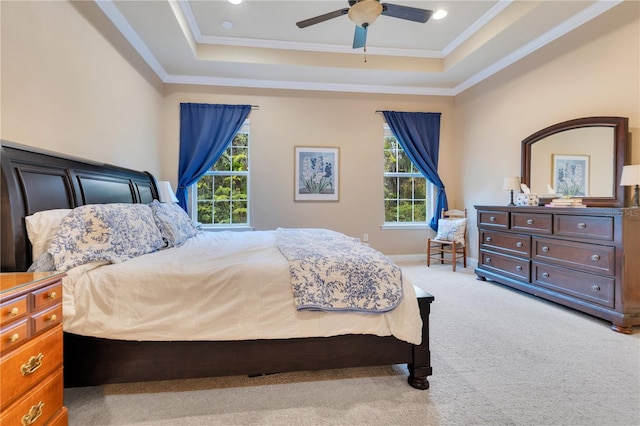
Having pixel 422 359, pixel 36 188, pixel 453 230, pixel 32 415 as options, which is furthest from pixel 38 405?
pixel 453 230

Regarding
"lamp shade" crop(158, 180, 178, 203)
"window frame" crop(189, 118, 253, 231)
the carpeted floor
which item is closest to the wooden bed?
the carpeted floor

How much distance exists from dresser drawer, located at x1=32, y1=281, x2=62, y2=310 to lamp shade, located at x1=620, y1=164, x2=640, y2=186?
390 cm

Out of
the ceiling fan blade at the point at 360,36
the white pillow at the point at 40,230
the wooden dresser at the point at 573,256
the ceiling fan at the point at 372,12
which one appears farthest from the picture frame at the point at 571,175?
the white pillow at the point at 40,230

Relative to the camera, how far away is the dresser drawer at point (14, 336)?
0.98 meters

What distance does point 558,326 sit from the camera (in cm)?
252

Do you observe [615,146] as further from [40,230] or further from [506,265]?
[40,230]

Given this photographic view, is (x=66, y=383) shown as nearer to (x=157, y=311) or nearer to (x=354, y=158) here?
(x=157, y=311)

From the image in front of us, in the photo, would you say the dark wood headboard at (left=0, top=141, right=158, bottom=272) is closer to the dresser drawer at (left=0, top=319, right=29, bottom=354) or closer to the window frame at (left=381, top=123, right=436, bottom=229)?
the dresser drawer at (left=0, top=319, right=29, bottom=354)

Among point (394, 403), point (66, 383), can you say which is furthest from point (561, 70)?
point (66, 383)

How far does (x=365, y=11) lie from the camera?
95.5 inches

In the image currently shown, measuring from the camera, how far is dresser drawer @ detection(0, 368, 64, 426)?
1021 mm

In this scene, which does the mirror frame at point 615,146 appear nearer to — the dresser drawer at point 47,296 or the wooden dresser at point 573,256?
the wooden dresser at point 573,256

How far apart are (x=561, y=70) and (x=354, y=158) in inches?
108

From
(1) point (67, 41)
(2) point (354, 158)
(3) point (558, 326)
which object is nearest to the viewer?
(1) point (67, 41)
